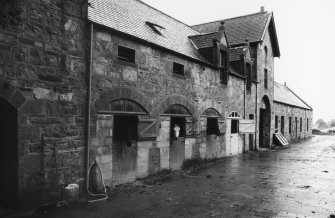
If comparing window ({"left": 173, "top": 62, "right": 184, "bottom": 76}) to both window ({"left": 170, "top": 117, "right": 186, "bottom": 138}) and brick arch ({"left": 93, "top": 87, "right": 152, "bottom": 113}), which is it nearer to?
window ({"left": 170, "top": 117, "right": 186, "bottom": 138})

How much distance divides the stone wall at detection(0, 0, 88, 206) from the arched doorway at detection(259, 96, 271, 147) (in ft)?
Answer: 59.3

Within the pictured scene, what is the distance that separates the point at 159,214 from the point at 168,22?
11.7m

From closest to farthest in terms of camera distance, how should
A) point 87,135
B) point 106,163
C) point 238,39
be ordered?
point 87,135, point 106,163, point 238,39

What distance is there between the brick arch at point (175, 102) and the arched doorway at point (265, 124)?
1169 centimetres

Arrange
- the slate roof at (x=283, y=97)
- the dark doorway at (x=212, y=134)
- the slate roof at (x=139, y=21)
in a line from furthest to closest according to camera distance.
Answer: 1. the slate roof at (x=283, y=97)
2. the dark doorway at (x=212, y=134)
3. the slate roof at (x=139, y=21)

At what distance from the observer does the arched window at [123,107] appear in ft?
28.5

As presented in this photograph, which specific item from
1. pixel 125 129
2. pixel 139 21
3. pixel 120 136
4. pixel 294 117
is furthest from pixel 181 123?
pixel 294 117

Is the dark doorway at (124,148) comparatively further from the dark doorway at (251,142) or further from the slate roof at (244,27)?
the slate roof at (244,27)

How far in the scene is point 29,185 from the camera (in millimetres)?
6598

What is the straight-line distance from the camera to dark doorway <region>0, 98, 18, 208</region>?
646 centimetres

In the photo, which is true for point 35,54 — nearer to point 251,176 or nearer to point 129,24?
point 129,24

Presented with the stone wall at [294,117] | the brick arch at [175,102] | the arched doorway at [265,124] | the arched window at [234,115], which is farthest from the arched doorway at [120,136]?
the stone wall at [294,117]

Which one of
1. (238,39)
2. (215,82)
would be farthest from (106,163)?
(238,39)

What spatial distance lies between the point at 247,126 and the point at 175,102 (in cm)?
858
